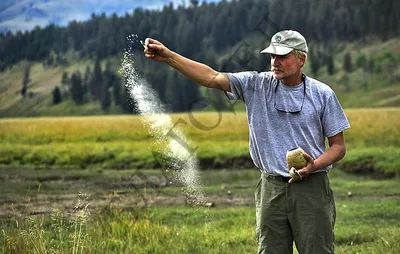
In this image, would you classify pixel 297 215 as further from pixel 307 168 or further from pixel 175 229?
pixel 175 229

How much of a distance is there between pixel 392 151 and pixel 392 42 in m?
95.3

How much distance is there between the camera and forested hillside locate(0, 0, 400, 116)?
6862 centimetres

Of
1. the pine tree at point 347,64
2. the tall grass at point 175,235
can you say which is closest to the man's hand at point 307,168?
the tall grass at point 175,235

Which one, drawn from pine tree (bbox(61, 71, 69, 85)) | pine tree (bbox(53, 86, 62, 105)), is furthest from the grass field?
pine tree (bbox(61, 71, 69, 85))

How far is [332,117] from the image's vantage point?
15.3ft

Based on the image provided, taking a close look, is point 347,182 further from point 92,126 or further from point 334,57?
point 334,57

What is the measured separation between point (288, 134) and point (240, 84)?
46 cm

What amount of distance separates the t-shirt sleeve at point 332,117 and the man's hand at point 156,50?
111 cm

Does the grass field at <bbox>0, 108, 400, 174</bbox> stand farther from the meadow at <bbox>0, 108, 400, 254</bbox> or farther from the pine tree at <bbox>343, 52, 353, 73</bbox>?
the pine tree at <bbox>343, 52, 353, 73</bbox>

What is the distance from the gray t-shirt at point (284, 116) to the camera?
463cm

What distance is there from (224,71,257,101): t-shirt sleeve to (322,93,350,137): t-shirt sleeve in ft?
1.70

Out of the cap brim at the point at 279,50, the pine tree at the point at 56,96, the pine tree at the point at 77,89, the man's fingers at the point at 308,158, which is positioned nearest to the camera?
the man's fingers at the point at 308,158

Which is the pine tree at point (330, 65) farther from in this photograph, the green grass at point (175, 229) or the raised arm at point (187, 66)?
the raised arm at point (187, 66)

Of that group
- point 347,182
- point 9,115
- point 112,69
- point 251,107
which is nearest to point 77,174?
point 347,182
